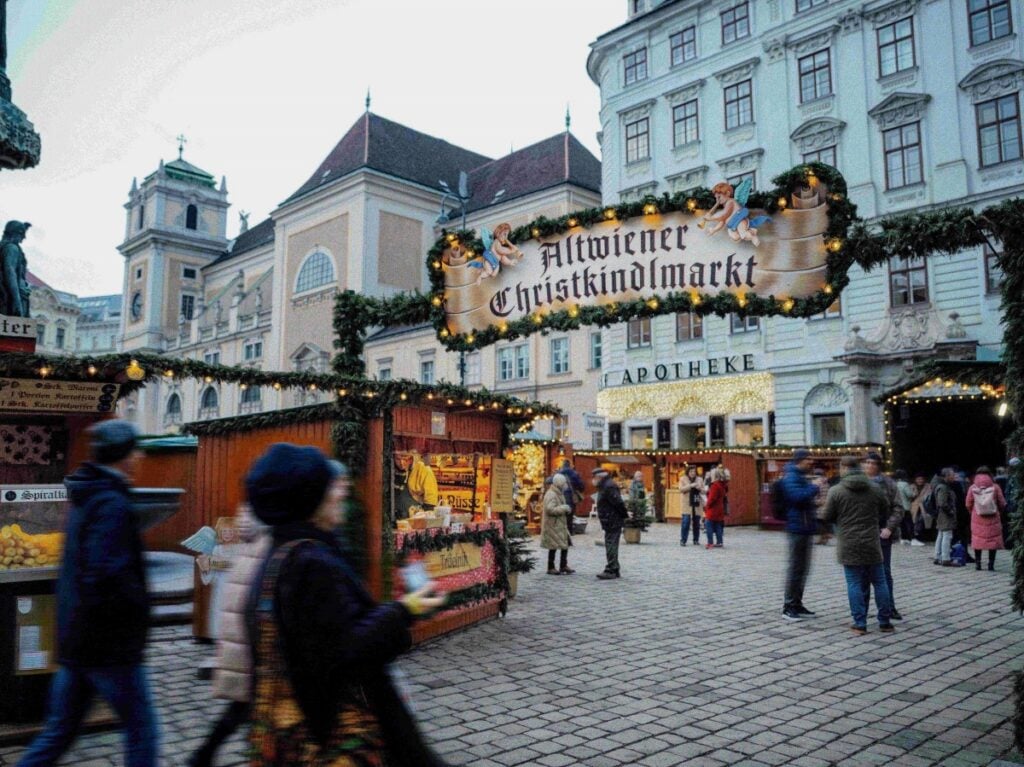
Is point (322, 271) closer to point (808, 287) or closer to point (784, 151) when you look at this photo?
point (784, 151)

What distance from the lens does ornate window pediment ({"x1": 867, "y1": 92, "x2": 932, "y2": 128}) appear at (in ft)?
84.6

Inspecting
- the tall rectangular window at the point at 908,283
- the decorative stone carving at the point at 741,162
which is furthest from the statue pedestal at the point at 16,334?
the decorative stone carving at the point at 741,162

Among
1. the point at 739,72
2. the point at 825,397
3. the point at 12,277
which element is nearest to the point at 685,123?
the point at 739,72

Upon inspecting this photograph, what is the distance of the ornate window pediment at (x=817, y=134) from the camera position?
27.7 m

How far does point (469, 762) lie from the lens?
4.83 metres

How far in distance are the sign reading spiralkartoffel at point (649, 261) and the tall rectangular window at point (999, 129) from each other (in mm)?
21172

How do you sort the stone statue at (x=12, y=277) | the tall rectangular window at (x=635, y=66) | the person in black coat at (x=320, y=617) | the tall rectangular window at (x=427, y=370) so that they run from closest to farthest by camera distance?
the person in black coat at (x=320, y=617)
the stone statue at (x=12, y=277)
the tall rectangular window at (x=635, y=66)
the tall rectangular window at (x=427, y=370)

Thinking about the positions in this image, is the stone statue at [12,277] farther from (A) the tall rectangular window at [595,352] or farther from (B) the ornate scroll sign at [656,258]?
(A) the tall rectangular window at [595,352]

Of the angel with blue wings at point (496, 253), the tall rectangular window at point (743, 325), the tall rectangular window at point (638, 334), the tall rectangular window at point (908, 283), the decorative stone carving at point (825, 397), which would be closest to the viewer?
the angel with blue wings at point (496, 253)

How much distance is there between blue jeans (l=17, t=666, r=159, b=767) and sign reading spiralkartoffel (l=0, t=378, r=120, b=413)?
22.4 feet

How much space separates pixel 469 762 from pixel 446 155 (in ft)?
171

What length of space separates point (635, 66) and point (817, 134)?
9.52 m

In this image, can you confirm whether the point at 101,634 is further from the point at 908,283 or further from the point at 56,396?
the point at 908,283

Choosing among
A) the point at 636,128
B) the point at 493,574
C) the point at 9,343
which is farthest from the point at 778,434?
the point at 9,343
